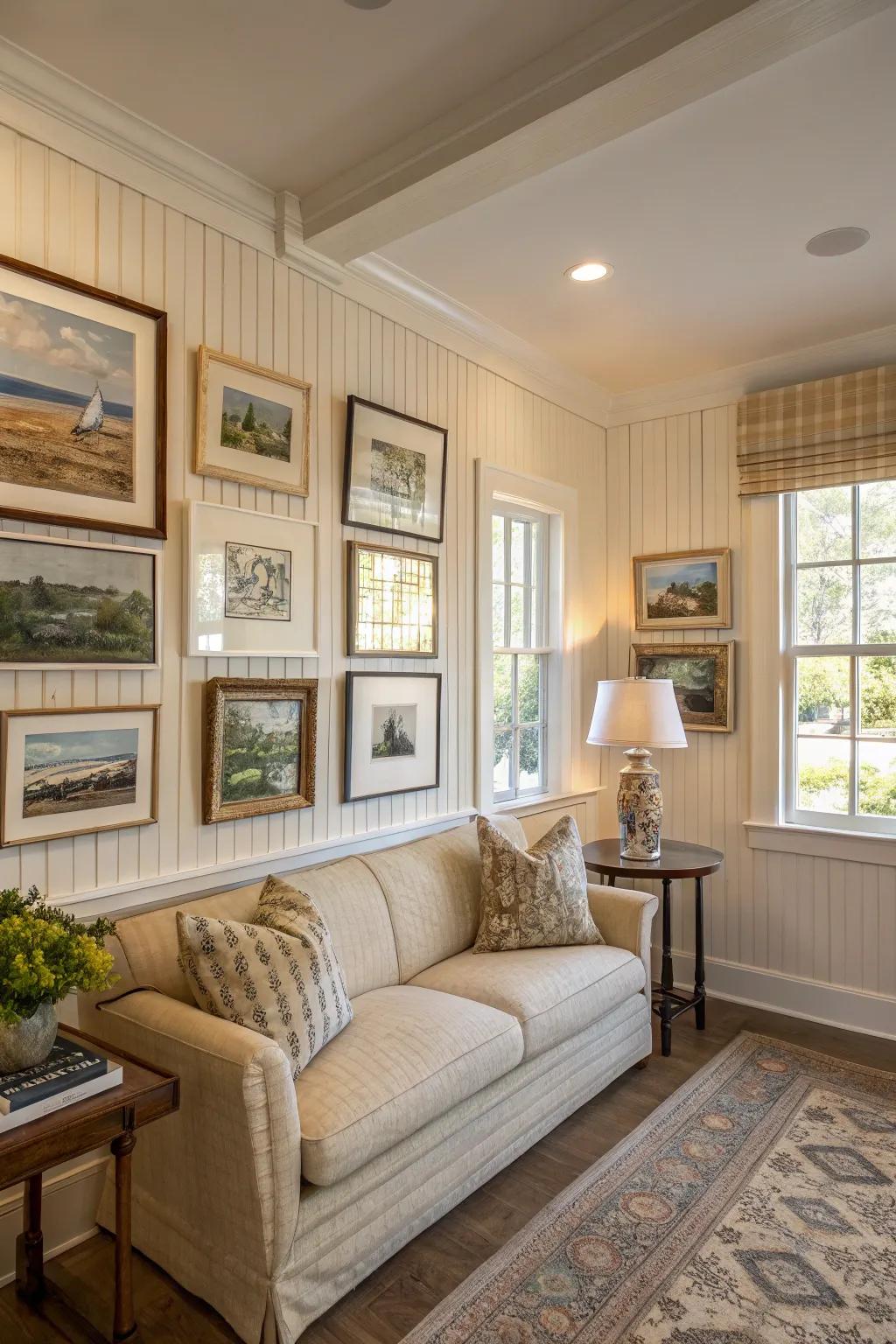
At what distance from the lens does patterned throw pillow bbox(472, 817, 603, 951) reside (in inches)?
112

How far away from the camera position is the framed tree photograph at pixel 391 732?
2.84 metres

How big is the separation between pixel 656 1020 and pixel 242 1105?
7.34ft

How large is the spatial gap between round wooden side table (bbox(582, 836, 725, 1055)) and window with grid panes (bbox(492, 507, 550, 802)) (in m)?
0.49

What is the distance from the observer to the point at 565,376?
3.90 meters

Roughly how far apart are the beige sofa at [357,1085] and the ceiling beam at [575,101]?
6.46ft

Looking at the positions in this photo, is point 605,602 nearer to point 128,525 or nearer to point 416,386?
point 416,386

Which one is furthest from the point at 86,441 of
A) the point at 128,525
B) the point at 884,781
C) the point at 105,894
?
the point at 884,781

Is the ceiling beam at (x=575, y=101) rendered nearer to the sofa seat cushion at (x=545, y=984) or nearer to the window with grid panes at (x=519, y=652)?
the window with grid panes at (x=519, y=652)

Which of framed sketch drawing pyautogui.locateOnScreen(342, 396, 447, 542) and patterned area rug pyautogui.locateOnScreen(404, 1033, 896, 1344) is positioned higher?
framed sketch drawing pyautogui.locateOnScreen(342, 396, 447, 542)

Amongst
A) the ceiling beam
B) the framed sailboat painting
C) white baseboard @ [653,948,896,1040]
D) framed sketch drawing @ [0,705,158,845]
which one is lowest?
white baseboard @ [653,948,896,1040]

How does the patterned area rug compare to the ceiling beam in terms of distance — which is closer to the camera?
the ceiling beam

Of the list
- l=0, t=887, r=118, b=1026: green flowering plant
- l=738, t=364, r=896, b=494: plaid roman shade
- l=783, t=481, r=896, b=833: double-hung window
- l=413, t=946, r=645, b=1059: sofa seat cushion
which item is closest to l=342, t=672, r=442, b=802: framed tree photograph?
l=413, t=946, r=645, b=1059: sofa seat cushion

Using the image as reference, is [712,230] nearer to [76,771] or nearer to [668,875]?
[668,875]

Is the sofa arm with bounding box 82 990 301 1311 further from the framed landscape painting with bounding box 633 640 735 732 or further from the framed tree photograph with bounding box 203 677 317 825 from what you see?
the framed landscape painting with bounding box 633 640 735 732
